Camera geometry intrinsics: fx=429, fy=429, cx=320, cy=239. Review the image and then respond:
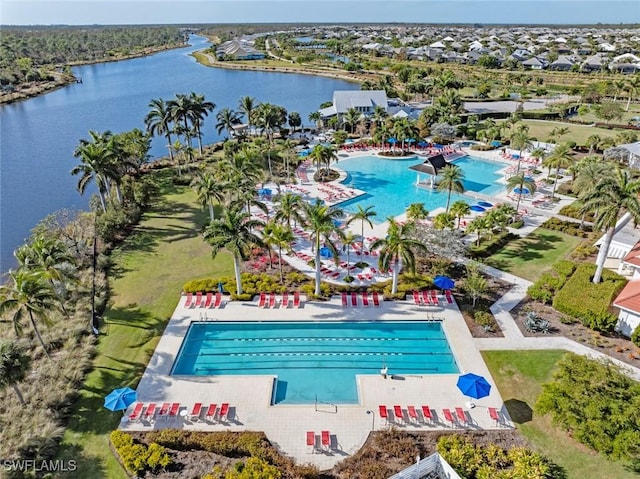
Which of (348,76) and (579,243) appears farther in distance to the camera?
(348,76)

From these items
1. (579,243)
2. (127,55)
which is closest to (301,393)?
(579,243)

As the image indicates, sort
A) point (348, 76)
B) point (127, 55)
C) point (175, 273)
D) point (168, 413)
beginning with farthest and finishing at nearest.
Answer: point (127, 55) < point (348, 76) < point (175, 273) < point (168, 413)

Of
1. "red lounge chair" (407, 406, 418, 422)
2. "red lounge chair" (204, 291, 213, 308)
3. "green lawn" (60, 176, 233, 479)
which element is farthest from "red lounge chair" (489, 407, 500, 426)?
"red lounge chair" (204, 291, 213, 308)

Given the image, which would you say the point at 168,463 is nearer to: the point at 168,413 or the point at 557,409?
the point at 168,413

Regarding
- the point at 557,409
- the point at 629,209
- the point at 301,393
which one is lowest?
the point at 301,393

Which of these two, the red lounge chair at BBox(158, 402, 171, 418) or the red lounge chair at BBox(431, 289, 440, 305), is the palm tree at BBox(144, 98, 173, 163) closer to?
the red lounge chair at BBox(431, 289, 440, 305)

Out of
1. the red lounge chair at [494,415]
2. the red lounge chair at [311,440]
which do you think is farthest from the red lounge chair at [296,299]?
the red lounge chair at [494,415]
